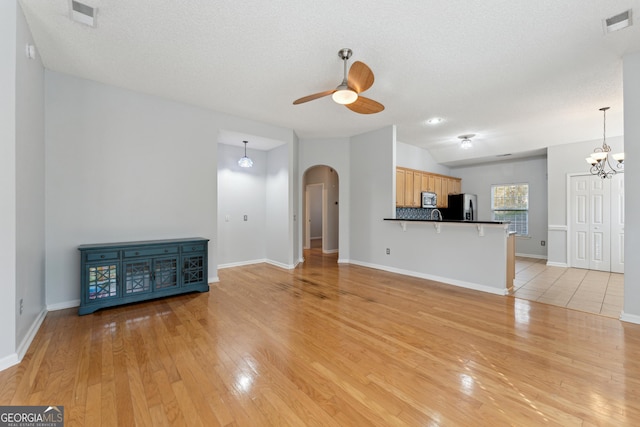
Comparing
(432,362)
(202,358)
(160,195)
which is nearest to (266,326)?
(202,358)

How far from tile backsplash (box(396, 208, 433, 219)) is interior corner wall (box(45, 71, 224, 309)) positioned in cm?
412

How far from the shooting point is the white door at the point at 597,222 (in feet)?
17.0

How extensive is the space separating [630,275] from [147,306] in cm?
557

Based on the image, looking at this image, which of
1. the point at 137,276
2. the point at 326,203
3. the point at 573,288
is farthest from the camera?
the point at 326,203

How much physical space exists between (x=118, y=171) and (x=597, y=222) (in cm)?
857

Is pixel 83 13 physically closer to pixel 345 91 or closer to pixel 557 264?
pixel 345 91

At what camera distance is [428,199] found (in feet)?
22.3

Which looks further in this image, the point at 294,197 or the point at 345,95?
the point at 294,197

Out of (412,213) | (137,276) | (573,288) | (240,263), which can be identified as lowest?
(573,288)

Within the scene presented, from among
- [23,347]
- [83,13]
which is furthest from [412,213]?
[23,347]

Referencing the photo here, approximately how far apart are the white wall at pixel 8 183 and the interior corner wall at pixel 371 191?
5.01 meters

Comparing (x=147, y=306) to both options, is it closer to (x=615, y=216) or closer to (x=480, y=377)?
(x=480, y=377)

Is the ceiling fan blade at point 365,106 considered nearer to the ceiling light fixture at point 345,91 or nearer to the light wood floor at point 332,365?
the ceiling light fixture at point 345,91

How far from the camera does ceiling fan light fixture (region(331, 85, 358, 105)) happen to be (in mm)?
2742
